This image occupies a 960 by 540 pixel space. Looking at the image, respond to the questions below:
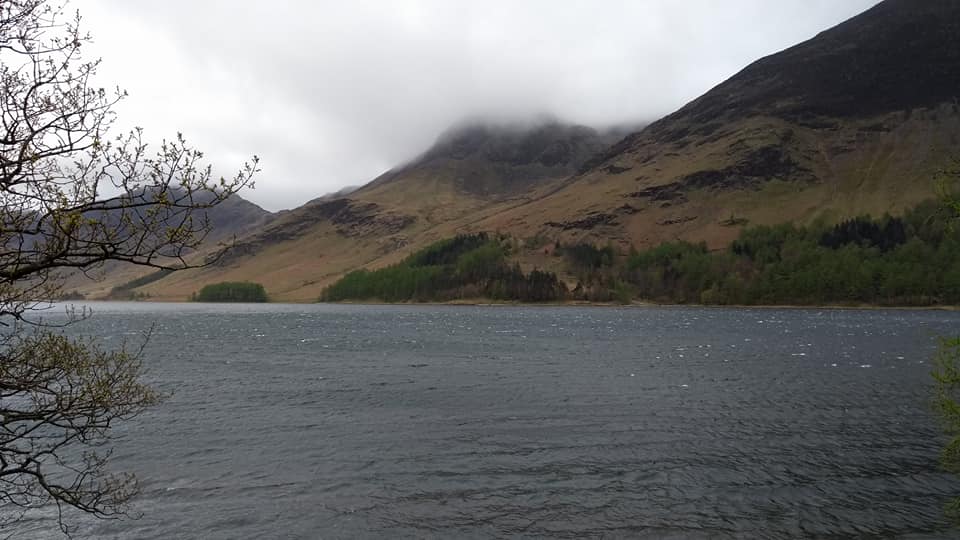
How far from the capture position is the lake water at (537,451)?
23.4 m

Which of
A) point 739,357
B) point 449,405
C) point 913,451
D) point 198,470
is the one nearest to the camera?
point 198,470

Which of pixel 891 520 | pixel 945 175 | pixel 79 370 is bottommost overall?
pixel 891 520

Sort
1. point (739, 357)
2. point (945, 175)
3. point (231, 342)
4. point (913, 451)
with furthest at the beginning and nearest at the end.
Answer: point (231, 342), point (739, 357), point (913, 451), point (945, 175)

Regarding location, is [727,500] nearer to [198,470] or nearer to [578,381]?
[198,470]

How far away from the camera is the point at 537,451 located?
3253 cm

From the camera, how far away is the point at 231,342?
3883 inches

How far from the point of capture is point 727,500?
25594 mm

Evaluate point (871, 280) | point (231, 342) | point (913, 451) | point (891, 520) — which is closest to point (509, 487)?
point (891, 520)

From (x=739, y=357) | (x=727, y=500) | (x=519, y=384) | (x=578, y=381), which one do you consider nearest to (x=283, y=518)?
(x=727, y=500)

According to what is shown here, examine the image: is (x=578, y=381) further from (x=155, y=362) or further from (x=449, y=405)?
(x=155, y=362)

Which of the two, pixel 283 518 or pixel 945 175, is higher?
pixel 945 175

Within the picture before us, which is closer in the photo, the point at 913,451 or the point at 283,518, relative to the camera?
the point at 283,518

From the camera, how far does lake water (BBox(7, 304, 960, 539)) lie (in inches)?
920

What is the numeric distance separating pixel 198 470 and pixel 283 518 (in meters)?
9.03
